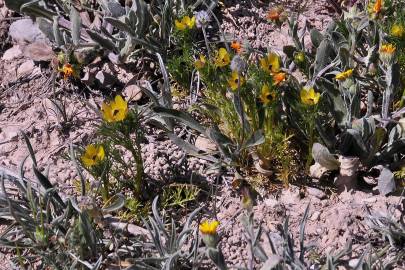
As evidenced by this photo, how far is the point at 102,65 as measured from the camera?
3172 mm

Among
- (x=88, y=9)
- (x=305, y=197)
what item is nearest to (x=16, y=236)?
(x=305, y=197)

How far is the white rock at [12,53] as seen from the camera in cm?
329

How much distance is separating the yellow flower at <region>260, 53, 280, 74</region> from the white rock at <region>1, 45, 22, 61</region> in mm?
1495

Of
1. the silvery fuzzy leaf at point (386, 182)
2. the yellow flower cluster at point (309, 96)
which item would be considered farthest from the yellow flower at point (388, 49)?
the silvery fuzzy leaf at point (386, 182)

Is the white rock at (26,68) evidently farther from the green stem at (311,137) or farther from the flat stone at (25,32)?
the green stem at (311,137)

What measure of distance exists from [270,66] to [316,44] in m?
0.50

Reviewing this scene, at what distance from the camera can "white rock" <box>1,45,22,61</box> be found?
10.8ft

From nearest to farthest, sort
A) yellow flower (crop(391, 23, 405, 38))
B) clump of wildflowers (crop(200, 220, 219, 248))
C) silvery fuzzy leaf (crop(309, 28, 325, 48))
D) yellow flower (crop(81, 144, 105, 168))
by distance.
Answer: clump of wildflowers (crop(200, 220, 219, 248)), yellow flower (crop(81, 144, 105, 168)), yellow flower (crop(391, 23, 405, 38)), silvery fuzzy leaf (crop(309, 28, 325, 48))

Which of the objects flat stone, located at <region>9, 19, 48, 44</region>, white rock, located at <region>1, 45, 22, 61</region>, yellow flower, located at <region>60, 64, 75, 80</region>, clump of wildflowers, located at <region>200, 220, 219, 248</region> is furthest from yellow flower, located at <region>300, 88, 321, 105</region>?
white rock, located at <region>1, 45, 22, 61</region>

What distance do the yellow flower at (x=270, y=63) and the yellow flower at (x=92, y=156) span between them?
0.79 metres

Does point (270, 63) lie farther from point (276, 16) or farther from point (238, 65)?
point (276, 16)

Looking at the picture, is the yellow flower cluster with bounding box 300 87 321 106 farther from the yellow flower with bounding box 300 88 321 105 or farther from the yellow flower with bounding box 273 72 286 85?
the yellow flower with bounding box 273 72 286 85

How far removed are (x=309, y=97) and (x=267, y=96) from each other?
0.18m

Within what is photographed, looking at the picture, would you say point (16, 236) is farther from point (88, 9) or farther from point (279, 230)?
point (88, 9)
